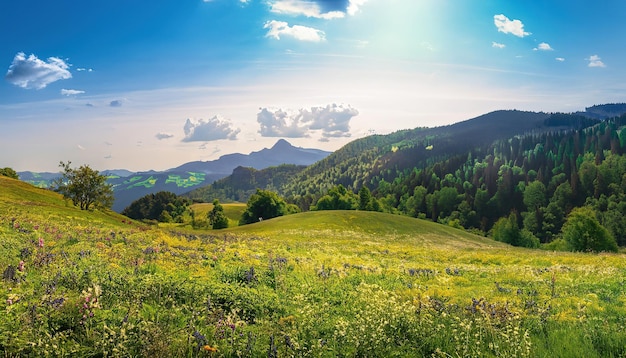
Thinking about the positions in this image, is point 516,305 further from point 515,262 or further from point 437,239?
point 437,239

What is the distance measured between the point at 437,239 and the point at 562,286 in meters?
46.6

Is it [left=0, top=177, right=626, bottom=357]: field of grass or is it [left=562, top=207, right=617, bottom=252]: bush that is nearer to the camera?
[left=0, top=177, right=626, bottom=357]: field of grass

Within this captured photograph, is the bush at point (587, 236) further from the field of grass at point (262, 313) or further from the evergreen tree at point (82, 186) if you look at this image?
the evergreen tree at point (82, 186)

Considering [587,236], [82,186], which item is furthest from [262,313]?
[587,236]

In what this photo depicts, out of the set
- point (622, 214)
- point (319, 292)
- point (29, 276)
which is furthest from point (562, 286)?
point (622, 214)

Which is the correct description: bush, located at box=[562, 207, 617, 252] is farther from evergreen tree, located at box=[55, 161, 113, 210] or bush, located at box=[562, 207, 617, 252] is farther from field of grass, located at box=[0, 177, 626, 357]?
evergreen tree, located at box=[55, 161, 113, 210]

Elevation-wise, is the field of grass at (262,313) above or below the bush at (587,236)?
above

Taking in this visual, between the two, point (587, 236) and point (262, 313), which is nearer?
→ point (262, 313)

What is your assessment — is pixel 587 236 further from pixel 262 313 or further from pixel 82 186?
pixel 82 186

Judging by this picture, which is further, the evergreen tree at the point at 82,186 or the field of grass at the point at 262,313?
the evergreen tree at the point at 82,186

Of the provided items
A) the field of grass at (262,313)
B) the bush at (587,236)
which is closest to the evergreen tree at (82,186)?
the field of grass at (262,313)

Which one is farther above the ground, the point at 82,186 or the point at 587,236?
the point at 82,186

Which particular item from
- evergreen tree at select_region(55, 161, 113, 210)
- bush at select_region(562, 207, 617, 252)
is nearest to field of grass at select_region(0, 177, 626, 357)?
evergreen tree at select_region(55, 161, 113, 210)

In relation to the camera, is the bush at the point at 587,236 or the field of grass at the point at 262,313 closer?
the field of grass at the point at 262,313
